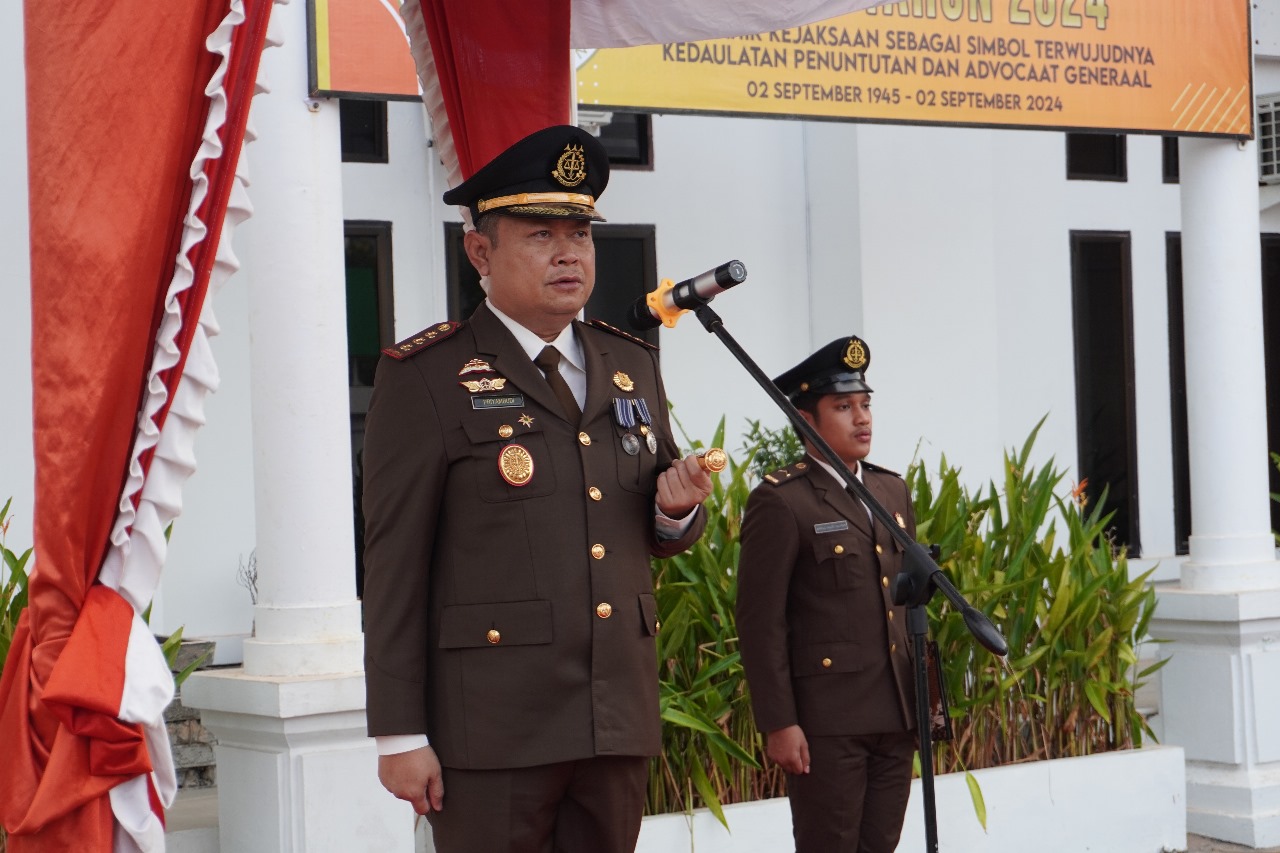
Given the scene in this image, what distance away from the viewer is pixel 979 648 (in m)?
5.98

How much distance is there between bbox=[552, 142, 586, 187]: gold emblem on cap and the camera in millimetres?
2910

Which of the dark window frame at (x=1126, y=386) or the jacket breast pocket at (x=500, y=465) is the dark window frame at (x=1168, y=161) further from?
the jacket breast pocket at (x=500, y=465)

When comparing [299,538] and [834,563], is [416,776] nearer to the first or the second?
[834,563]

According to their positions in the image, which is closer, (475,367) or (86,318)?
(86,318)

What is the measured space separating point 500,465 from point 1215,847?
4.80 m

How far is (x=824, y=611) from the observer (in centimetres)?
430

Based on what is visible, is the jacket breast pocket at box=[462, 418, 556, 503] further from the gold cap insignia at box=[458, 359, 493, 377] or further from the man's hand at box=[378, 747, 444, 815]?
the man's hand at box=[378, 747, 444, 815]

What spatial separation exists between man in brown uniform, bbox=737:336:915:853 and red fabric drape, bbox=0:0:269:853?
6.38ft

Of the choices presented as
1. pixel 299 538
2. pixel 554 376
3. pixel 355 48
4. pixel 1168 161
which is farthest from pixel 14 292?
pixel 1168 161

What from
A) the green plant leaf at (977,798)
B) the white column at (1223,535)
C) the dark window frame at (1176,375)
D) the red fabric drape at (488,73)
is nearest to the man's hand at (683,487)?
the red fabric drape at (488,73)

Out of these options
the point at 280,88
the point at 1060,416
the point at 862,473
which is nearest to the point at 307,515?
the point at 280,88

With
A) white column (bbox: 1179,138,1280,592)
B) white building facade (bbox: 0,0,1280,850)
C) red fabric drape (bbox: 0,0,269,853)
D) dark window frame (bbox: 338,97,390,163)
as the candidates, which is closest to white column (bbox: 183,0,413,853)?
white building facade (bbox: 0,0,1280,850)

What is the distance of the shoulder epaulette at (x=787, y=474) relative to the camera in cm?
441

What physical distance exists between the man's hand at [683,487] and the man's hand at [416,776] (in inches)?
23.0
